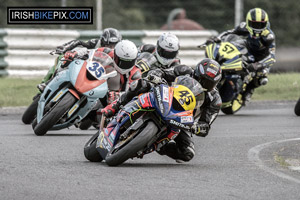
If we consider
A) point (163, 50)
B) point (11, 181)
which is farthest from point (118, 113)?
point (163, 50)

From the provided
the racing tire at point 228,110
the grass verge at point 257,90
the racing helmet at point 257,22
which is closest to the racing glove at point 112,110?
the racing tire at point 228,110

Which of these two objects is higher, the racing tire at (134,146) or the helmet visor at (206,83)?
the helmet visor at (206,83)

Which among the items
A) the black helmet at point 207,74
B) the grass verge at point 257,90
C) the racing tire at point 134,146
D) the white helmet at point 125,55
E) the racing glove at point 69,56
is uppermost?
the black helmet at point 207,74

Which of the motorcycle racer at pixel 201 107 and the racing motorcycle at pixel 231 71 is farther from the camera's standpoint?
the racing motorcycle at pixel 231 71

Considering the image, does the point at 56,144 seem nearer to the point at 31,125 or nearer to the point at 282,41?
the point at 31,125

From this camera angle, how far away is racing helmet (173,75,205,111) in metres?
7.93

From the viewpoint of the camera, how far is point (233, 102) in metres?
14.3

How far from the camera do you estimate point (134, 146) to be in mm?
7711

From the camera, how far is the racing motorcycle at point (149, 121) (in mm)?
7809

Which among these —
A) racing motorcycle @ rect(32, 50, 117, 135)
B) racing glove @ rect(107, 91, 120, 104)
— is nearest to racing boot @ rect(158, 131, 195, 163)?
racing motorcycle @ rect(32, 50, 117, 135)

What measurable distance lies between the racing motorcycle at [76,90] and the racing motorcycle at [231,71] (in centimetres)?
351

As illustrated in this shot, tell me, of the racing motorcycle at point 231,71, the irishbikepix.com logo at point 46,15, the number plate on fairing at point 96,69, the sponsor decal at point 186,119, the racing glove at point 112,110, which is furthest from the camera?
the irishbikepix.com logo at point 46,15

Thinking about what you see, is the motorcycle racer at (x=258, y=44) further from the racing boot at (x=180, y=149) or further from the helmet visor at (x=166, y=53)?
the racing boot at (x=180, y=149)

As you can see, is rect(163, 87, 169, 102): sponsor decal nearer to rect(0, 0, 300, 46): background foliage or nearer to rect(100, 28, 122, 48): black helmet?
rect(100, 28, 122, 48): black helmet
